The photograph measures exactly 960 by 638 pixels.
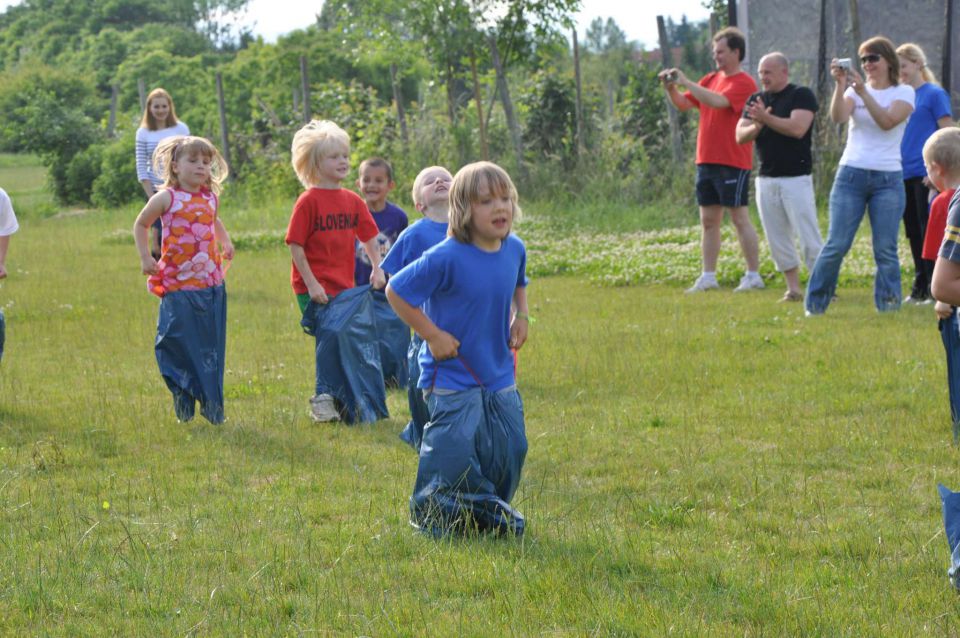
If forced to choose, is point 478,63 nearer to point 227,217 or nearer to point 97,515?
point 227,217

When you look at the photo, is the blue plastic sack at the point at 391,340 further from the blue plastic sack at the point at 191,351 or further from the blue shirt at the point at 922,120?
the blue shirt at the point at 922,120

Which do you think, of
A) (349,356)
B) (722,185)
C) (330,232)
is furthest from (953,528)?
(722,185)

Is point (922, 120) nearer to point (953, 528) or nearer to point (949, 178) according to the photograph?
point (949, 178)

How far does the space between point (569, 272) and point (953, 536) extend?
10.8 metres

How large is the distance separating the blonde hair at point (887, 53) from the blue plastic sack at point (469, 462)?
6.35 meters

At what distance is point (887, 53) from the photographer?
10.3 m

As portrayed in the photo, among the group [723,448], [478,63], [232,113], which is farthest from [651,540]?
[232,113]

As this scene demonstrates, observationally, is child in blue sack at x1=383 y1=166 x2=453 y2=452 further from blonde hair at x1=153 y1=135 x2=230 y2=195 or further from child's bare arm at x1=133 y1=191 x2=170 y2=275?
child's bare arm at x1=133 y1=191 x2=170 y2=275

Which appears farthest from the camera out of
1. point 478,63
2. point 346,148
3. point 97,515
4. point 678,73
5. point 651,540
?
point 478,63

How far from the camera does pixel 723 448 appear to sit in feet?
21.6

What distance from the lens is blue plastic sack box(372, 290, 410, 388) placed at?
8133mm

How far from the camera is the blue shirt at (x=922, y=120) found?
10812 mm

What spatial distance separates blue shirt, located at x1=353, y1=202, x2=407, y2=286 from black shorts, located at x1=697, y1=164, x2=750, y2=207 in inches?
180

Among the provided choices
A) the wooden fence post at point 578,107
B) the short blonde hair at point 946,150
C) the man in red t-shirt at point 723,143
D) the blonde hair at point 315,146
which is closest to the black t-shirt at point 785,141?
the man in red t-shirt at point 723,143
